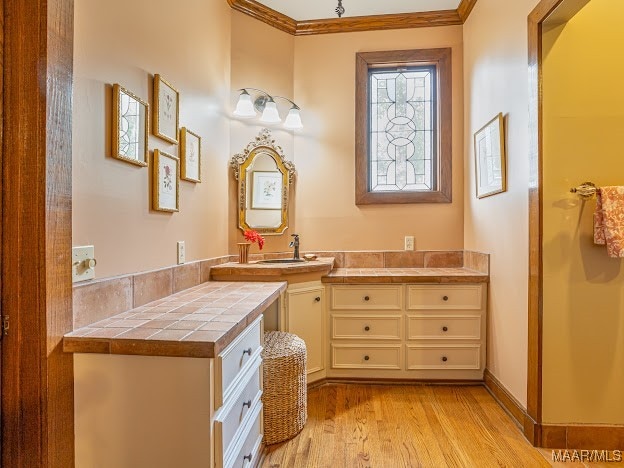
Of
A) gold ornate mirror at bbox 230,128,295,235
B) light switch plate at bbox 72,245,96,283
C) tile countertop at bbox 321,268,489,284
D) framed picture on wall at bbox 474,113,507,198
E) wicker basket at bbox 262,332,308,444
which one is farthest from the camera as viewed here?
gold ornate mirror at bbox 230,128,295,235

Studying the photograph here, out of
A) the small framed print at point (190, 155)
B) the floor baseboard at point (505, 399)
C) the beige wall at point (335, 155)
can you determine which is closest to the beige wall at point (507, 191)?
the floor baseboard at point (505, 399)

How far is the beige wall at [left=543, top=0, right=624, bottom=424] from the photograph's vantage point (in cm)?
183

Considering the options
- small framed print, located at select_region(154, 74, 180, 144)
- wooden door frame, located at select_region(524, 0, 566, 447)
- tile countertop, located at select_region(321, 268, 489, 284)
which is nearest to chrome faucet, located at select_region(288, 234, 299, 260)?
tile countertop, located at select_region(321, 268, 489, 284)

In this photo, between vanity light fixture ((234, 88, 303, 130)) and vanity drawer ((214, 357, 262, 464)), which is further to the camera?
vanity light fixture ((234, 88, 303, 130))

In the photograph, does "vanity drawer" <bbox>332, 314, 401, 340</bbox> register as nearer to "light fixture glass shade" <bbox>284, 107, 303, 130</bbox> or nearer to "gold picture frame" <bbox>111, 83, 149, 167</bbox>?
"light fixture glass shade" <bbox>284, 107, 303, 130</bbox>

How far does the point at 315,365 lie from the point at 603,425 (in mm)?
1617

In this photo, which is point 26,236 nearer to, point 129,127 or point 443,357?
point 129,127

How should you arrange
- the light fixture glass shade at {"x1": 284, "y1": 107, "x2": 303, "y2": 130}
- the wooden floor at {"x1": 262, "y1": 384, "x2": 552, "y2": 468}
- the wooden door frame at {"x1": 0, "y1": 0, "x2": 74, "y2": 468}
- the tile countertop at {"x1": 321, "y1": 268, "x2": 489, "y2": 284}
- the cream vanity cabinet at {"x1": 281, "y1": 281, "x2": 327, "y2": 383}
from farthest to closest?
the light fixture glass shade at {"x1": 284, "y1": 107, "x2": 303, "y2": 130} → the tile countertop at {"x1": 321, "y1": 268, "x2": 489, "y2": 284} → the cream vanity cabinet at {"x1": 281, "y1": 281, "x2": 327, "y2": 383} → the wooden floor at {"x1": 262, "y1": 384, "x2": 552, "y2": 468} → the wooden door frame at {"x1": 0, "y1": 0, "x2": 74, "y2": 468}

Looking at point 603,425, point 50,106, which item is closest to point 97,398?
point 50,106

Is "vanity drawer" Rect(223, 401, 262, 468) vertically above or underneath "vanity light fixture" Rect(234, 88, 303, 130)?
underneath

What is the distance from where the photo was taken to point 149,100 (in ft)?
5.54

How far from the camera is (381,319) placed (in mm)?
2682

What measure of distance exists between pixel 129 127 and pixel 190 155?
1.97 ft

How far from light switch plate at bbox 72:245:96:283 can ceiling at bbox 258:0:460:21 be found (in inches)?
97.7
